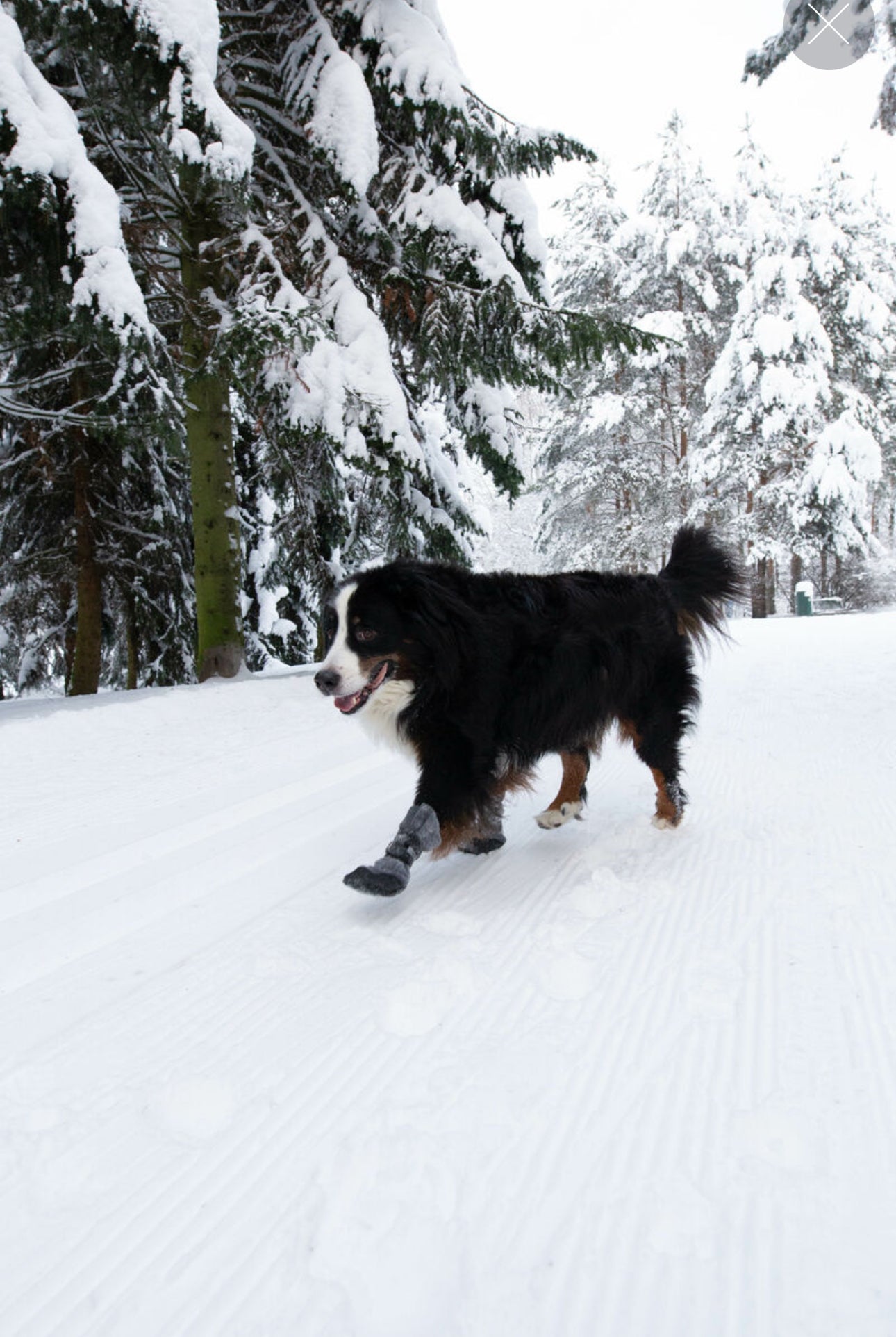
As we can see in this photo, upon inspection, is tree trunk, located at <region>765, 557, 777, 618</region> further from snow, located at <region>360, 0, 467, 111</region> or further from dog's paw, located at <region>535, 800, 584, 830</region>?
dog's paw, located at <region>535, 800, 584, 830</region>

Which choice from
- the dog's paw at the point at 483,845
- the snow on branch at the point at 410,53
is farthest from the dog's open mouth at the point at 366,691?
the snow on branch at the point at 410,53

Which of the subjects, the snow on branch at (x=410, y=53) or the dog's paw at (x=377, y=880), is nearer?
the dog's paw at (x=377, y=880)

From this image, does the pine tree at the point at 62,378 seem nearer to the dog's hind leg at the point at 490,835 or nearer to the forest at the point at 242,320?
the forest at the point at 242,320

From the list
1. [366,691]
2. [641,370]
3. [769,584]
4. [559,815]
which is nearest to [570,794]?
[559,815]

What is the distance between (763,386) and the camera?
21.6 m

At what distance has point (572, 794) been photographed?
12.0 ft

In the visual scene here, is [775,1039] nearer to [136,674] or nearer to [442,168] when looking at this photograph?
[442,168]

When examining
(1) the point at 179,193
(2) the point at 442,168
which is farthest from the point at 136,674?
(2) the point at 442,168

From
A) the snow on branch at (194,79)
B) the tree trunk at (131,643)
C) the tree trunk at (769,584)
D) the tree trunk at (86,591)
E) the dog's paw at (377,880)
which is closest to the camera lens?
the dog's paw at (377,880)

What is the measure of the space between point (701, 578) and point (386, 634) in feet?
6.07

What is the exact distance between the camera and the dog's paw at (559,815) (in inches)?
140

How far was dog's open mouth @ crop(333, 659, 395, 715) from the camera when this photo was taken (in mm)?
2926

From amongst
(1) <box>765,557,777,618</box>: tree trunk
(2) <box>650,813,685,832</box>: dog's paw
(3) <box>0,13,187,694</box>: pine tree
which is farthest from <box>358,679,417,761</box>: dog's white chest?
(1) <box>765,557,777,618</box>: tree trunk

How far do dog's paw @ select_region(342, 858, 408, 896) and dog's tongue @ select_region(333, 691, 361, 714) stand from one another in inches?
24.0
